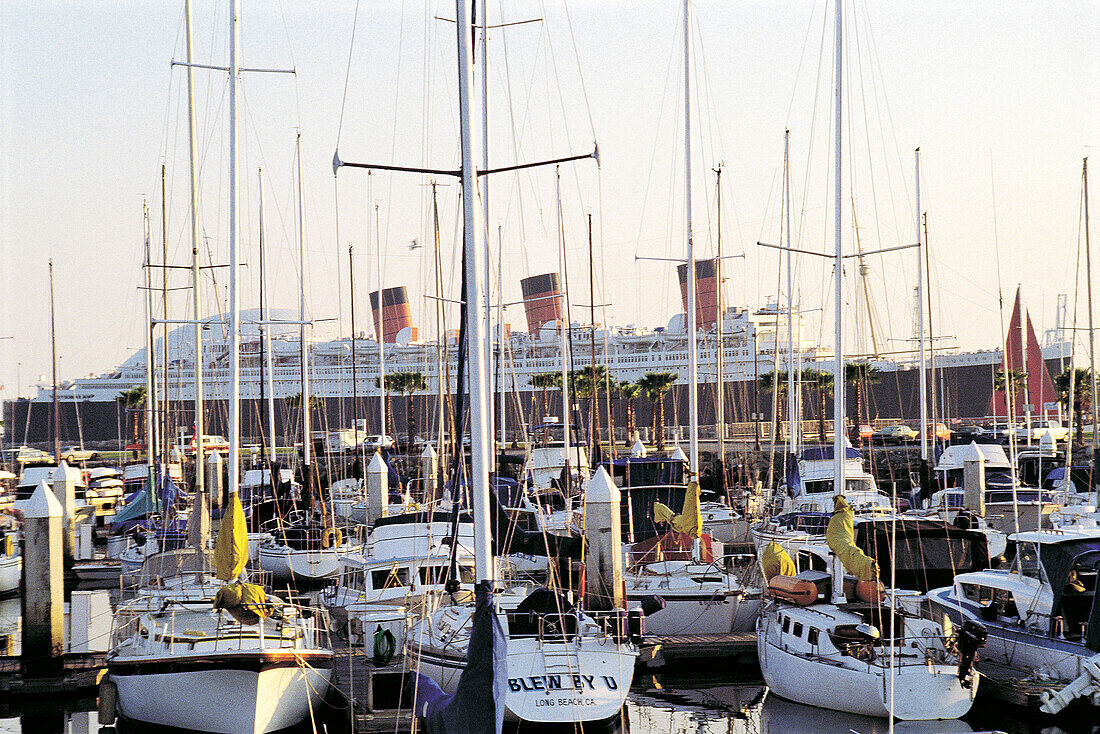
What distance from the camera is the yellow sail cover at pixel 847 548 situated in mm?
13742

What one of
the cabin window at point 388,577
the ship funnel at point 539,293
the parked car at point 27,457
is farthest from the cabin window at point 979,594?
the ship funnel at point 539,293

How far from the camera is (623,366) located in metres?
98.3

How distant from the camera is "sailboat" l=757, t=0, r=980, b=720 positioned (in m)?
12.3

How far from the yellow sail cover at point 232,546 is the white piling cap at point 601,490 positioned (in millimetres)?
4496

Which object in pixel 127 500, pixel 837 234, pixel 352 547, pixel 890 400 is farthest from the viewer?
pixel 890 400

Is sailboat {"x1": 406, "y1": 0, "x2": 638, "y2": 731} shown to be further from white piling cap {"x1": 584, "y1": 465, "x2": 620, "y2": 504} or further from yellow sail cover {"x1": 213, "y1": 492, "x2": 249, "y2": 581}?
yellow sail cover {"x1": 213, "y1": 492, "x2": 249, "y2": 581}

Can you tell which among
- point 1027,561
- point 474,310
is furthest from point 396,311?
point 474,310

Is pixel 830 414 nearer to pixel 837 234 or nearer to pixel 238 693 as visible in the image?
pixel 837 234

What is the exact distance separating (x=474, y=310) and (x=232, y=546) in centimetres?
692

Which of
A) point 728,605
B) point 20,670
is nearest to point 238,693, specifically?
point 20,670

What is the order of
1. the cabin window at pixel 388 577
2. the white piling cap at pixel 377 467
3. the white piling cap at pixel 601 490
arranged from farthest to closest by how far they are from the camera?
the white piling cap at pixel 377 467
the cabin window at pixel 388 577
the white piling cap at pixel 601 490

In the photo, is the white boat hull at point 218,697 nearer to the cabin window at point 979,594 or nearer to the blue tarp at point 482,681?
the blue tarp at point 482,681

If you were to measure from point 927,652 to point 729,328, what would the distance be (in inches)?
3459

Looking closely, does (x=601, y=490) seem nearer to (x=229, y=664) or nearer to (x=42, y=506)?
(x=229, y=664)
